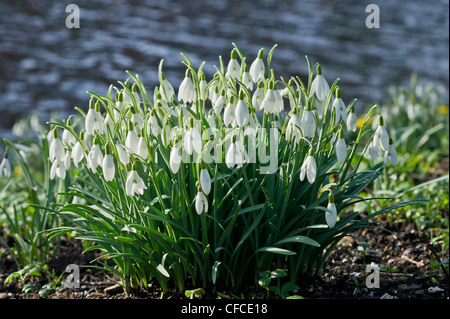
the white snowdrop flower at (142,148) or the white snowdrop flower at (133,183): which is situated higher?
the white snowdrop flower at (142,148)

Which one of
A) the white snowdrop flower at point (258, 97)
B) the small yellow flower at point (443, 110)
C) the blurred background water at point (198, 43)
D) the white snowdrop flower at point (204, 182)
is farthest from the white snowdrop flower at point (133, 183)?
the blurred background water at point (198, 43)

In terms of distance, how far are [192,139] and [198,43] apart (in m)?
6.77

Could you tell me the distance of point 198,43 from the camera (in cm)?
850

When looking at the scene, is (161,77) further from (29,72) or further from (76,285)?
(29,72)

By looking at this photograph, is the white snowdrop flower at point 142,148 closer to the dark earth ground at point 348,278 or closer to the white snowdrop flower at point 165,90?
the white snowdrop flower at point 165,90

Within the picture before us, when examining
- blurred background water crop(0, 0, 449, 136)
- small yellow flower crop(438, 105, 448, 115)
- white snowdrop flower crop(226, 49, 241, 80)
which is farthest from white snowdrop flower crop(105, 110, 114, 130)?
blurred background water crop(0, 0, 449, 136)

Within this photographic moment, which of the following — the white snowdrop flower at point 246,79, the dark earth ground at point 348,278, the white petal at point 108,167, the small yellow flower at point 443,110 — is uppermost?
the white snowdrop flower at point 246,79

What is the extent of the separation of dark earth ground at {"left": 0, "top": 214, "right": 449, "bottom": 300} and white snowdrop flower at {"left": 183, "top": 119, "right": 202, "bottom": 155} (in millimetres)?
710

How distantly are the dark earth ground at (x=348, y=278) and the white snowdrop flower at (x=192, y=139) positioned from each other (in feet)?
2.33

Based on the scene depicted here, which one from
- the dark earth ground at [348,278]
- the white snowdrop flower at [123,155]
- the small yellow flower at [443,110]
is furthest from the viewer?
the small yellow flower at [443,110]

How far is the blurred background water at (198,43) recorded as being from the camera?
783 centimetres

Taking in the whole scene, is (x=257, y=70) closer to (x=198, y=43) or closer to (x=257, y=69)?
(x=257, y=69)

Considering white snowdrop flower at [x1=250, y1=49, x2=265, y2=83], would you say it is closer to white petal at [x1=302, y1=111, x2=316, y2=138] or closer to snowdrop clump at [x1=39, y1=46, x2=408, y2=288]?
snowdrop clump at [x1=39, y1=46, x2=408, y2=288]

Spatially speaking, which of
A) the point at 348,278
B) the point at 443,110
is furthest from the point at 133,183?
the point at 443,110
